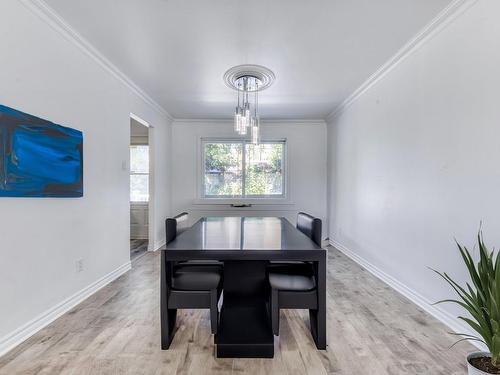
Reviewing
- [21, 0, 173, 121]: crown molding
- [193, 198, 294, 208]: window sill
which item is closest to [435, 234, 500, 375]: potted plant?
[21, 0, 173, 121]: crown molding

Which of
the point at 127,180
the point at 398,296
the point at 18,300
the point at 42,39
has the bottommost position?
the point at 398,296

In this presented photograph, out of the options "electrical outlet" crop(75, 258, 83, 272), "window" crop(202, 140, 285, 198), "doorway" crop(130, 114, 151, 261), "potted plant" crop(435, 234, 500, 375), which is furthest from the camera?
"doorway" crop(130, 114, 151, 261)

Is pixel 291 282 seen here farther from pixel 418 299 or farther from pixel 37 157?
pixel 37 157

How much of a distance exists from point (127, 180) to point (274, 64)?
2.30 m

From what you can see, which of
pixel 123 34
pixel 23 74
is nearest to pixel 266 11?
pixel 123 34

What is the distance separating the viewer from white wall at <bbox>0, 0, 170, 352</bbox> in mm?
1856

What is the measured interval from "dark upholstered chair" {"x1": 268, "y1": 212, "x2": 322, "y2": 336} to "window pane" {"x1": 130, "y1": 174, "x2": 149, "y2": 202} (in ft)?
13.8

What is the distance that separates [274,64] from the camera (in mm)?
2947

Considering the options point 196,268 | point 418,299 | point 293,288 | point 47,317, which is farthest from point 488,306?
point 47,317

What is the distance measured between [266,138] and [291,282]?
12.7ft

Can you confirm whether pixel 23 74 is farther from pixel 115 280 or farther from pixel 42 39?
pixel 115 280

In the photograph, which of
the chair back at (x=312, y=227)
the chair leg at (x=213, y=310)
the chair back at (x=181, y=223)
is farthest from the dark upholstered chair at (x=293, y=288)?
the chair back at (x=181, y=223)

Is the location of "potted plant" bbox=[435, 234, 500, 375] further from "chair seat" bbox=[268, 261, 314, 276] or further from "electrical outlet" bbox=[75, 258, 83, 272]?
"electrical outlet" bbox=[75, 258, 83, 272]

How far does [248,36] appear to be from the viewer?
241 centimetres
